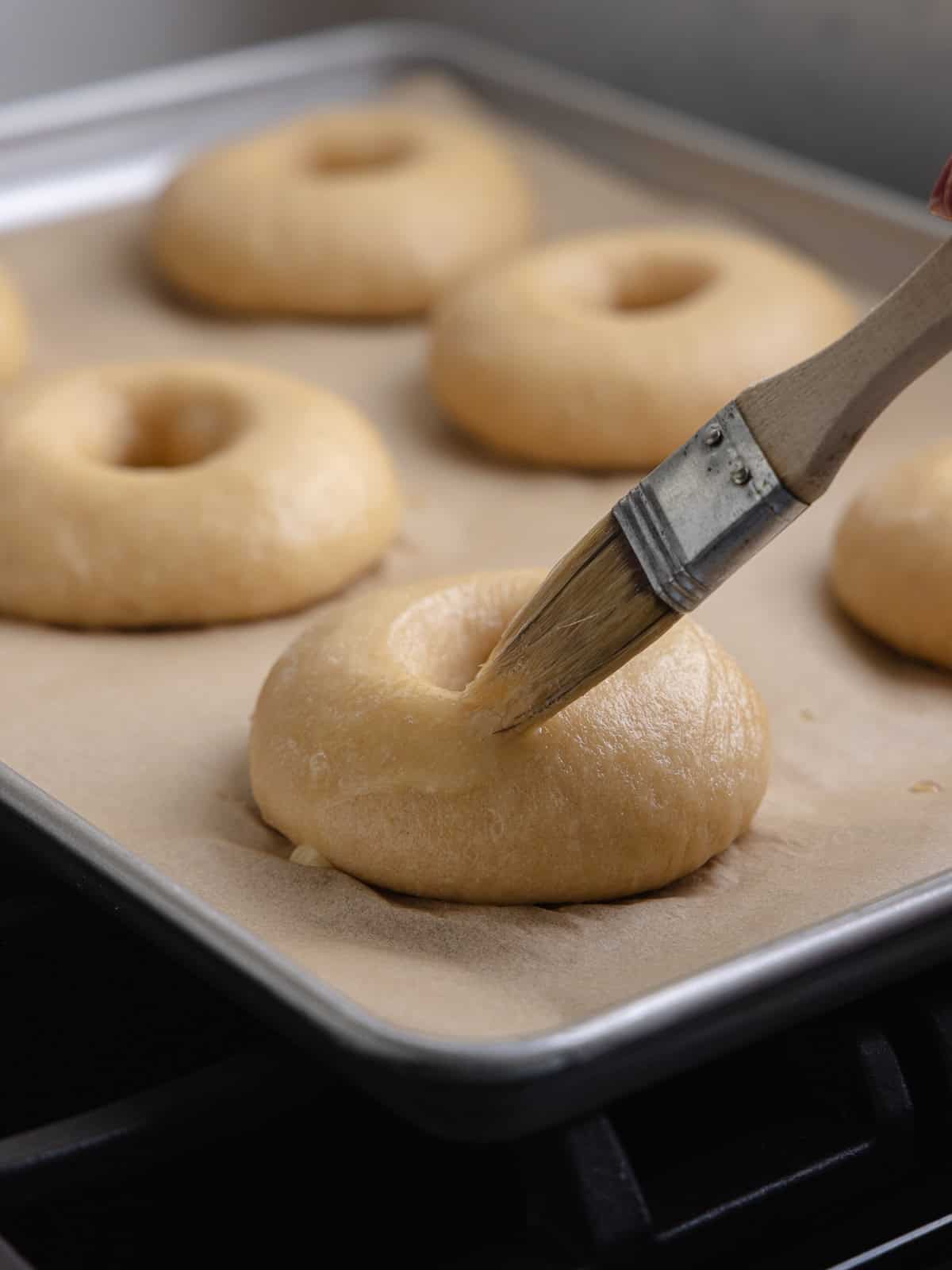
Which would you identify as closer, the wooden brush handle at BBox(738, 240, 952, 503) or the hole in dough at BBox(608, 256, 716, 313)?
the wooden brush handle at BBox(738, 240, 952, 503)

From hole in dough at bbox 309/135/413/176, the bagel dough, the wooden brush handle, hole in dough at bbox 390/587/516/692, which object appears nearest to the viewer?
the wooden brush handle

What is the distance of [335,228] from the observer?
238 centimetres

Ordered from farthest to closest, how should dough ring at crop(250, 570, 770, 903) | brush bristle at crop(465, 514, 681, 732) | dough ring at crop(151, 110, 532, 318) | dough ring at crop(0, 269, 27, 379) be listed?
1. dough ring at crop(151, 110, 532, 318)
2. dough ring at crop(0, 269, 27, 379)
3. dough ring at crop(250, 570, 770, 903)
4. brush bristle at crop(465, 514, 681, 732)

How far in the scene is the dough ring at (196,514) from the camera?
1.73m

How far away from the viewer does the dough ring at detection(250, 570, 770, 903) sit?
1271 millimetres

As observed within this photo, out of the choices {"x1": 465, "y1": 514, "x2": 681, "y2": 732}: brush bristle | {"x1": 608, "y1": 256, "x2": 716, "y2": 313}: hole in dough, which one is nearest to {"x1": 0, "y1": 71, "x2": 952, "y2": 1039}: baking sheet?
{"x1": 465, "y1": 514, "x2": 681, "y2": 732}: brush bristle

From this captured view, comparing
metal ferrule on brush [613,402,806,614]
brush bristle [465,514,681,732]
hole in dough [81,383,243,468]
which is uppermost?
metal ferrule on brush [613,402,806,614]

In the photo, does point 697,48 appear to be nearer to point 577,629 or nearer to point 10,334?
point 10,334

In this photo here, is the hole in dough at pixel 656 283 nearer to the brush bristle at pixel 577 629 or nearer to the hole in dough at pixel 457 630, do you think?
the hole in dough at pixel 457 630

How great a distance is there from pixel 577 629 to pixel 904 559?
1.99 ft

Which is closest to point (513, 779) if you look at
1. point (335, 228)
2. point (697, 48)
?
point (335, 228)

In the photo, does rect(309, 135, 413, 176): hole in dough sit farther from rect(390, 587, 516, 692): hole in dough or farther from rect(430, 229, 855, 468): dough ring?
rect(390, 587, 516, 692): hole in dough

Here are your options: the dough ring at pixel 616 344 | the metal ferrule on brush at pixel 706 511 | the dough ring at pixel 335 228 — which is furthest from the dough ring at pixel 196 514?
the metal ferrule on brush at pixel 706 511

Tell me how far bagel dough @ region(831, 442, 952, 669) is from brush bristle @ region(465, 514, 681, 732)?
540 mm
